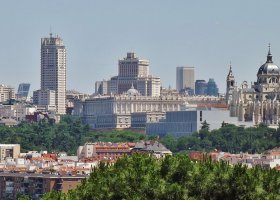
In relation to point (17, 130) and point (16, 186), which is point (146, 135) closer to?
point (17, 130)

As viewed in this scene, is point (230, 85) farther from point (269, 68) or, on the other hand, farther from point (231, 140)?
point (231, 140)

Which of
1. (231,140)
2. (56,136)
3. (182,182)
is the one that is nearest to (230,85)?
(56,136)

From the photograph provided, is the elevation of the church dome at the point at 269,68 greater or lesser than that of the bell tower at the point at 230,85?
greater

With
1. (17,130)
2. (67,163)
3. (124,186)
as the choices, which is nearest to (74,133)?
(17,130)

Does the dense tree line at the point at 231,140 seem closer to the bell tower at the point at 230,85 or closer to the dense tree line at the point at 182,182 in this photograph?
the bell tower at the point at 230,85

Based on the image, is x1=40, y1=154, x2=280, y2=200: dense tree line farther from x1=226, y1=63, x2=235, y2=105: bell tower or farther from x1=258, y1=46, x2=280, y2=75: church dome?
x1=226, y1=63, x2=235, y2=105: bell tower

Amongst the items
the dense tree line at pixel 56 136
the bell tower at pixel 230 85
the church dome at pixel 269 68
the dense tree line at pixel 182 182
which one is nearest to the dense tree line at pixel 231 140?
the dense tree line at pixel 56 136

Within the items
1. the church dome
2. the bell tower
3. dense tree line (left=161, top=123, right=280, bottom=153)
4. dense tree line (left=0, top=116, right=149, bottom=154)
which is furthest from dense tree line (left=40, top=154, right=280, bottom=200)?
the bell tower

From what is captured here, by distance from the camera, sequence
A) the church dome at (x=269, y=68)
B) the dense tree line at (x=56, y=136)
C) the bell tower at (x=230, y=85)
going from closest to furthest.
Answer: the dense tree line at (x=56, y=136) → the church dome at (x=269, y=68) → the bell tower at (x=230, y=85)
